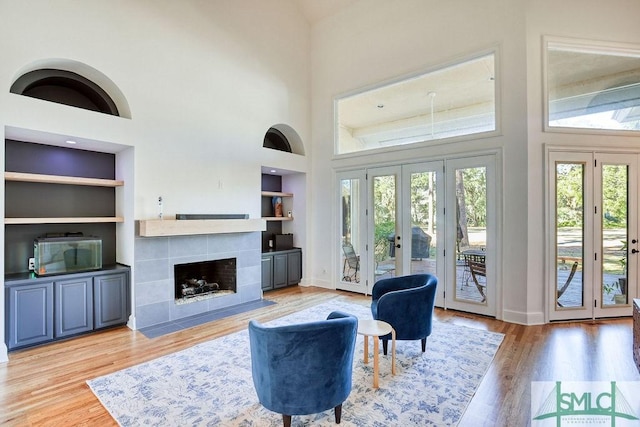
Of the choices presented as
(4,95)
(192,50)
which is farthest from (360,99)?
(4,95)

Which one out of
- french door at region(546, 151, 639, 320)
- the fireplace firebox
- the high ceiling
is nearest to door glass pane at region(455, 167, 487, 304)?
french door at region(546, 151, 639, 320)

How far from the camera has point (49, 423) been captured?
2287 mm

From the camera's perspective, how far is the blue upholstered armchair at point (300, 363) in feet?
6.70

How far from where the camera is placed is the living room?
3697mm

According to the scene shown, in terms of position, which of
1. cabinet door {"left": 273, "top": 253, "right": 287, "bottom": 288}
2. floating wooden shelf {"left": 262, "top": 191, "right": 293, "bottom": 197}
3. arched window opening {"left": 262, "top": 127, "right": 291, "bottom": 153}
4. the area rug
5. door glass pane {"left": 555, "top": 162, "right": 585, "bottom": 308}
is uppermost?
arched window opening {"left": 262, "top": 127, "right": 291, "bottom": 153}

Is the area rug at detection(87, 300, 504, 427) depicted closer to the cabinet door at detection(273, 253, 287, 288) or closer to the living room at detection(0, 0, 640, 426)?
the living room at detection(0, 0, 640, 426)

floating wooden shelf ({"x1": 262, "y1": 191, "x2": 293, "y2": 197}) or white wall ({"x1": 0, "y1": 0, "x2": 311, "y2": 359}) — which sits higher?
white wall ({"x1": 0, "y1": 0, "x2": 311, "y2": 359})

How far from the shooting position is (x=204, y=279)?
17.7 ft

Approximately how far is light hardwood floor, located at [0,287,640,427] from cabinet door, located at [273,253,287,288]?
Answer: 1.45 metres

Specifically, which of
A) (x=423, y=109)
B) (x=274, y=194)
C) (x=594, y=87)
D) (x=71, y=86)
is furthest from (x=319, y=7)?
(x=594, y=87)

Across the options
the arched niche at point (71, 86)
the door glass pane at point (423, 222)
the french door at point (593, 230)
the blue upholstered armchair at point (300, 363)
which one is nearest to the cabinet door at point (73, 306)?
the arched niche at point (71, 86)

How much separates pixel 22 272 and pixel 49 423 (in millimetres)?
2391

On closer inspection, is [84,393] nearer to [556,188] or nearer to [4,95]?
[4,95]

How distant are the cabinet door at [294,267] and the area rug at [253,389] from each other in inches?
107
